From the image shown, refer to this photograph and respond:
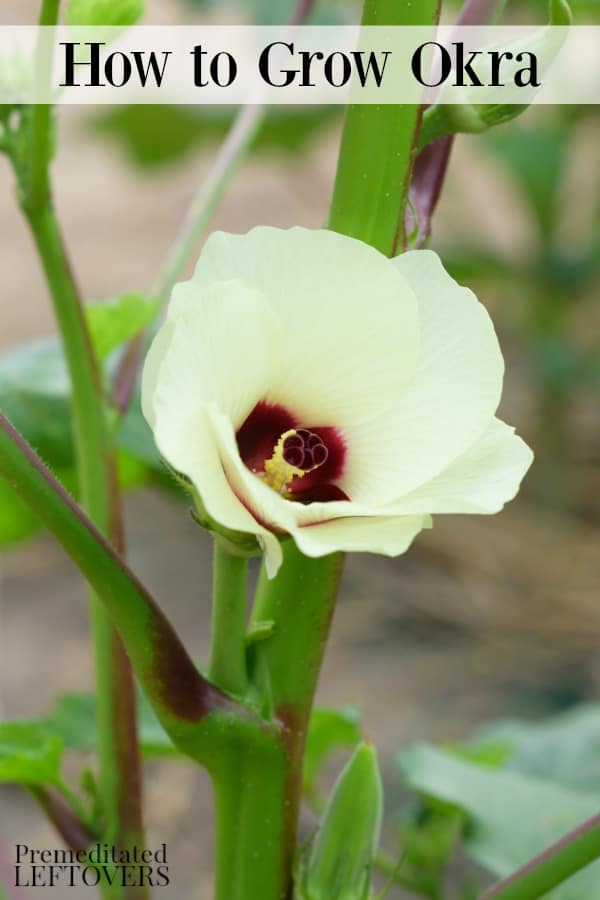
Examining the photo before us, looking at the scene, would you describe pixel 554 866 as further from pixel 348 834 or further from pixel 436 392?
pixel 436 392

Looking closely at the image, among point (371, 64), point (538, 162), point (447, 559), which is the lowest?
point (371, 64)

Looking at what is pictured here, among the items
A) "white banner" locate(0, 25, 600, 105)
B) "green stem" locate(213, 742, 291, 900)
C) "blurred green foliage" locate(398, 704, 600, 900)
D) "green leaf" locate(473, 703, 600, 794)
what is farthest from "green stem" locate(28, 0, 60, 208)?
"green leaf" locate(473, 703, 600, 794)

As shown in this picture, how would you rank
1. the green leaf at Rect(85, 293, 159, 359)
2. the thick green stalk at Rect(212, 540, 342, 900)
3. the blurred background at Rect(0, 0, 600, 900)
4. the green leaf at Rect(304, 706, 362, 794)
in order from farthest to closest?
the blurred background at Rect(0, 0, 600, 900) < the green leaf at Rect(304, 706, 362, 794) < the green leaf at Rect(85, 293, 159, 359) < the thick green stalk at Rect(212, 540, 342, 900)

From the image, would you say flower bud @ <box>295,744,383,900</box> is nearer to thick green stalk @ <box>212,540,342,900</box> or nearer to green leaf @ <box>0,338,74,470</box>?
thick green stalk @ <box>212,540,342,900</box>

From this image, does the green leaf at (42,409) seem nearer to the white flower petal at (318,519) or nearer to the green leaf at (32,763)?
the green leaf at (32,763)

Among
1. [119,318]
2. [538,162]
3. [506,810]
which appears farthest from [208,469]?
[538,162]

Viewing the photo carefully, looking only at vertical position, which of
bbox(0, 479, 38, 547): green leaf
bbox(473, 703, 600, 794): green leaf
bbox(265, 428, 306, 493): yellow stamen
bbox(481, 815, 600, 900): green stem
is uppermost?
bbox(0, 479, 38, 547): green leaf

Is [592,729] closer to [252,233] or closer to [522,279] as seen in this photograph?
[252,233]

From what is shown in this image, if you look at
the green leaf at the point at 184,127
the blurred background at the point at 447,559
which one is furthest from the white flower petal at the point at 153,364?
the green leaf at the point at 184,127
